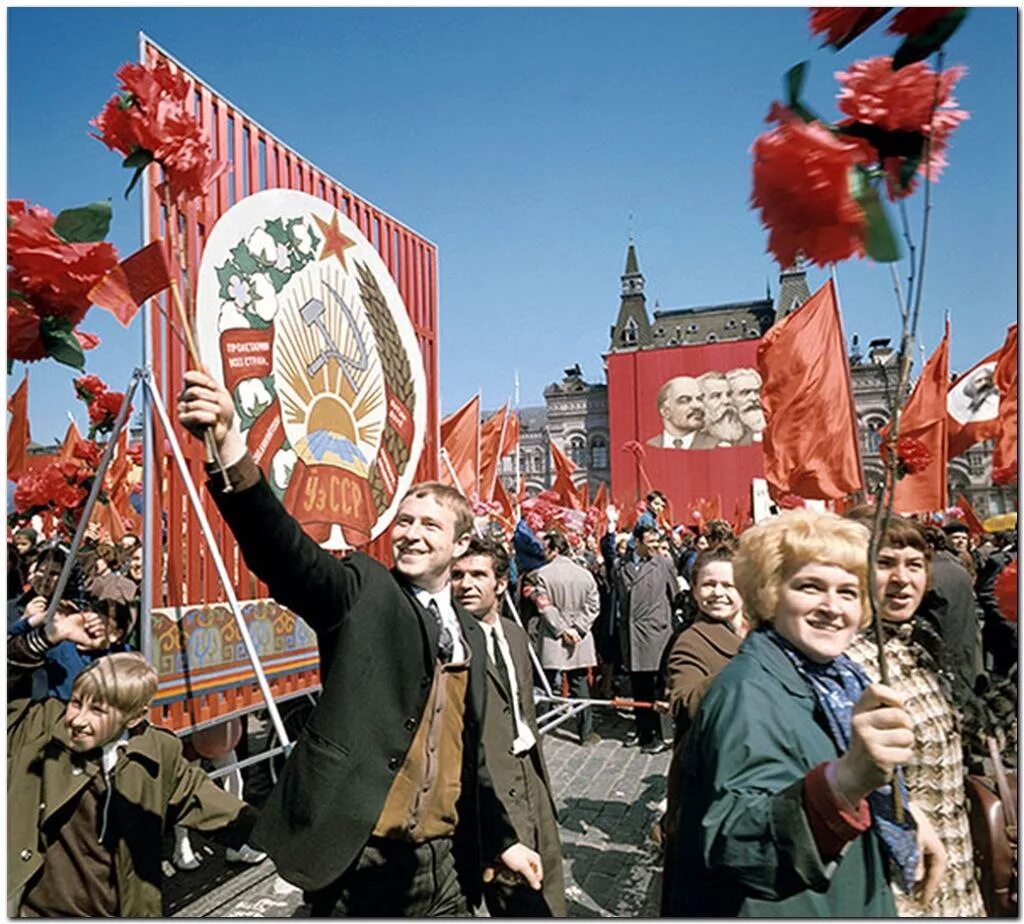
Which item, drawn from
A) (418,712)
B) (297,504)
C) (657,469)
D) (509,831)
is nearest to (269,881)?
(297,504)

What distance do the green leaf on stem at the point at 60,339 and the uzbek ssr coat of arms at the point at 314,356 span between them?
5.93 ft

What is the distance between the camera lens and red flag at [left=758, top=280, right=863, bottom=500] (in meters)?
5.73

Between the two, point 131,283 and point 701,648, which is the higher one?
point 131,283

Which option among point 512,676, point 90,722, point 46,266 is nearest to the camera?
point 46,266

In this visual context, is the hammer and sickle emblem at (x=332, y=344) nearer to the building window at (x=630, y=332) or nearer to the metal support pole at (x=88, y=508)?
the metal support pole at (x=88, y=508)

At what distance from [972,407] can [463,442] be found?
474 centimetres

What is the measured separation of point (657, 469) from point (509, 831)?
39.6 m

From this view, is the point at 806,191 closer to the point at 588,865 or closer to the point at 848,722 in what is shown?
the point at 848,722

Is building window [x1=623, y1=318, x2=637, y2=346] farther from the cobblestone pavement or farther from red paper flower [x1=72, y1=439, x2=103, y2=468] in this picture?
red paper flower [x1=72, y1=439, x2=103, y2=468]

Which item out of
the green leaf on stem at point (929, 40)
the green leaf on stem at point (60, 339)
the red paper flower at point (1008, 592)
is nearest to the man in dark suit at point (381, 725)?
the green leaf on stem at point (60, 339)

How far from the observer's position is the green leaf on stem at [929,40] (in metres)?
1.44

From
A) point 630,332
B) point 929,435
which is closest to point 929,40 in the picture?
point 929,435

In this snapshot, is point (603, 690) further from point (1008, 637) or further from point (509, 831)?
point (509, 831)

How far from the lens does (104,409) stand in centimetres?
477
